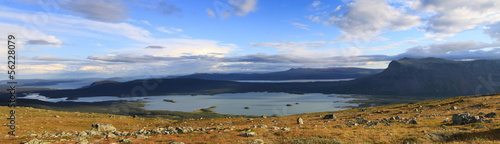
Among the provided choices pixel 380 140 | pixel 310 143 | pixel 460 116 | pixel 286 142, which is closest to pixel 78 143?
pixel 286 142

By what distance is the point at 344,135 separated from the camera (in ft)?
105

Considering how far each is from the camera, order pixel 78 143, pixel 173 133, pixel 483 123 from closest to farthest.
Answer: pixel 78 143, pixel 483 123, pixel 173 133

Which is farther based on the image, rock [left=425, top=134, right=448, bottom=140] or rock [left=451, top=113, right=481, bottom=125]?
rock [left=451, top=113, right=481, bottom=125]

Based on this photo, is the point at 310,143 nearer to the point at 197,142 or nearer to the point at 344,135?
the point at 344,135

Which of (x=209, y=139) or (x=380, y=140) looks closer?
(x=380, y=140)

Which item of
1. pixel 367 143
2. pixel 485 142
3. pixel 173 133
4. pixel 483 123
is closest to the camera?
pixel 485 142

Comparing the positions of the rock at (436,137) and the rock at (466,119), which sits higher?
the rock at (466,119)

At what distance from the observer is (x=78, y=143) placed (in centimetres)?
2969

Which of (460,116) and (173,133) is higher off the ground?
(460,116)

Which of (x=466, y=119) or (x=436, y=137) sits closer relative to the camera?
(x=436, y=137)

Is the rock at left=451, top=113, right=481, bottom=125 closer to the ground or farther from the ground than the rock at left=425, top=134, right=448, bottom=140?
farther from the ground

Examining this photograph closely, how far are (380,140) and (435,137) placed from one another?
20.3 feet

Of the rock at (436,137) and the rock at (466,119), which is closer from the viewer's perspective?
the rock at (436,137)

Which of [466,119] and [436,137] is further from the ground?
[466,119]
